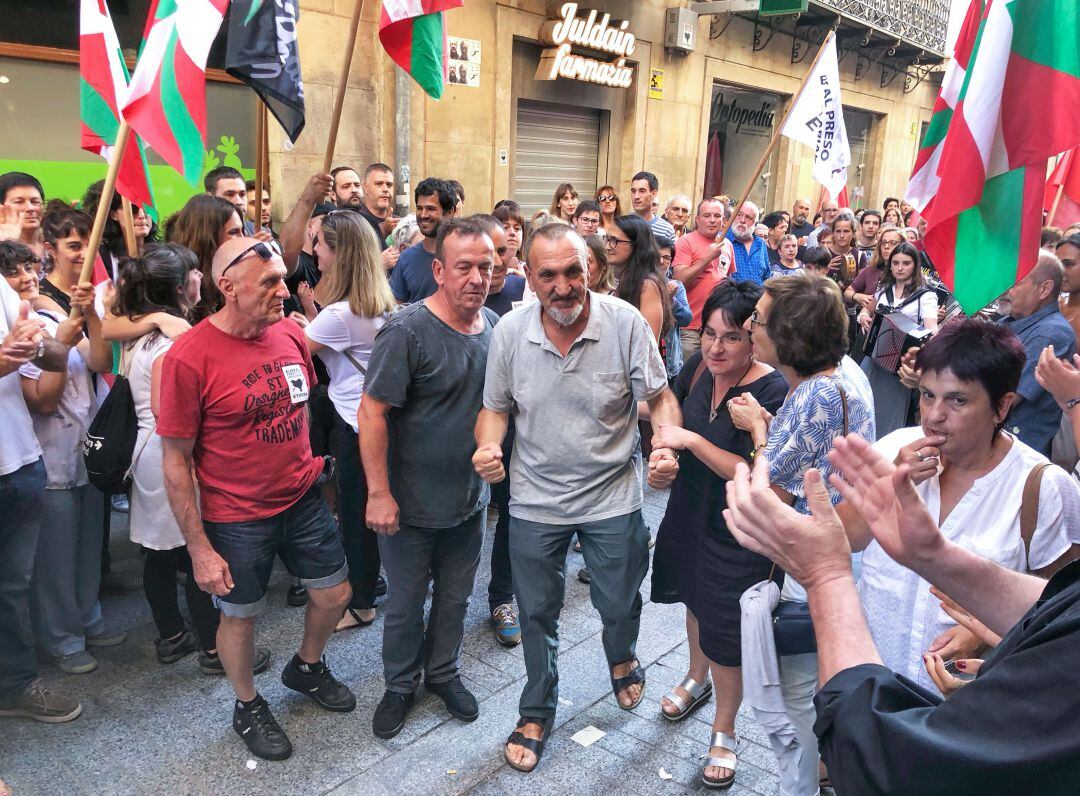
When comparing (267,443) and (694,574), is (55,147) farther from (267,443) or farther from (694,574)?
(694,574)

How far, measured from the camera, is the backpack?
3.45 m

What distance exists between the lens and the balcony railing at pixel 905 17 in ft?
55.9

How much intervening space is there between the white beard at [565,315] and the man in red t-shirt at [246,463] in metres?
1.02

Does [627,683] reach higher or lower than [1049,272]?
lower

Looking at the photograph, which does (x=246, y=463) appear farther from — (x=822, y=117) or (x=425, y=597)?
(x=822, y=117)

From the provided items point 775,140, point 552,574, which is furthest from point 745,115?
point 552,574

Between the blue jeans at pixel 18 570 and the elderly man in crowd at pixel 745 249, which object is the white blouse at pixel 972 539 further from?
the elderly man in crowd at pixel 745 249

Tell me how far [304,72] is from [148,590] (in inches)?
242

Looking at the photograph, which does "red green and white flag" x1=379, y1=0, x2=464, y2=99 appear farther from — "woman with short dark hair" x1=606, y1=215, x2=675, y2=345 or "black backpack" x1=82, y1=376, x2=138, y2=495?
"black backpack" x1=82, y1=376, x2=138, y2=495

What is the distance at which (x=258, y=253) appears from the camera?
9.82ft

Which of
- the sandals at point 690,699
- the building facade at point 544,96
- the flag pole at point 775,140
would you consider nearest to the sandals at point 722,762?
the sandals at point 690,699

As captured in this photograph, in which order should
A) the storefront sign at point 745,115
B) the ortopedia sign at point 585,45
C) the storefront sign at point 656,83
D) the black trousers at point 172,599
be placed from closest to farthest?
the black trousers at point 172,599 < the ortopedia sign at point 585,45 < the storefront sign at point 656,83 < the storefront sign at point 745,115

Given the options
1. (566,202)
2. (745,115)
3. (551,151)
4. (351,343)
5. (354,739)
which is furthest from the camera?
(745,115)

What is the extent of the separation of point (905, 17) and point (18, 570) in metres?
22.2
